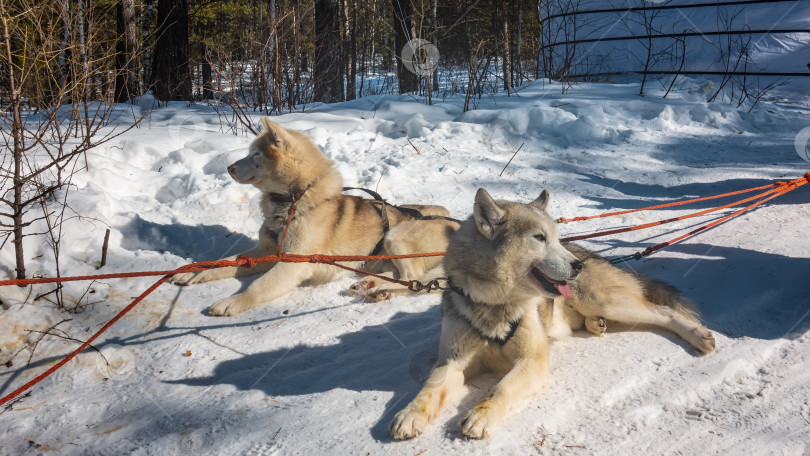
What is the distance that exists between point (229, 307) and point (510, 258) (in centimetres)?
215

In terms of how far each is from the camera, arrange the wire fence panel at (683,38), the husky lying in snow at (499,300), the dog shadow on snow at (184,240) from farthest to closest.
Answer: the wire fence panel at (683,38) < the dog shadow on snow at (184,240) < the husky lying in snow at (499,300)

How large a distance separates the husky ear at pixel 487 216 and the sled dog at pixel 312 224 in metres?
1.60

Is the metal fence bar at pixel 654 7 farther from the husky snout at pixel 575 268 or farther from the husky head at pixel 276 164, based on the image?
the husky snout at pixel 575 268

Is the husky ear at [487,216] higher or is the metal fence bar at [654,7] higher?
the metal fence bar at [654,7]

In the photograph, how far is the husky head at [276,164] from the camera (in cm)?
434

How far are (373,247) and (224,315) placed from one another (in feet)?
4.68

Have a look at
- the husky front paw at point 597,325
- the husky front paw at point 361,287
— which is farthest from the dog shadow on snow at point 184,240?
the husky front paw at point 597,325

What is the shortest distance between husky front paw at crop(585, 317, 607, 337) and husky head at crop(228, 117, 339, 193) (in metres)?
Result: 2.48

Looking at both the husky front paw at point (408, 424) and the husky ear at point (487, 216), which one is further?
the husky ear at point (487, 216)

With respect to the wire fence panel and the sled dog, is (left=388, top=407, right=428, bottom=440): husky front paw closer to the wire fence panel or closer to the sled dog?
the sled dog

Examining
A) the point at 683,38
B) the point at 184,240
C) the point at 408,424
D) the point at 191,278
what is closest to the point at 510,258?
the point at 408,424

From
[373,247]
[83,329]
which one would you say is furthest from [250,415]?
[373,247]

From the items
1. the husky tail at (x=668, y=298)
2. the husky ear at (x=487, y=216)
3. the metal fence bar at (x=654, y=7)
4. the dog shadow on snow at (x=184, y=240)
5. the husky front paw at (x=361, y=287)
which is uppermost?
the metal fence bar at (x=654, y=7)

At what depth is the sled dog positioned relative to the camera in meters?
4.31
